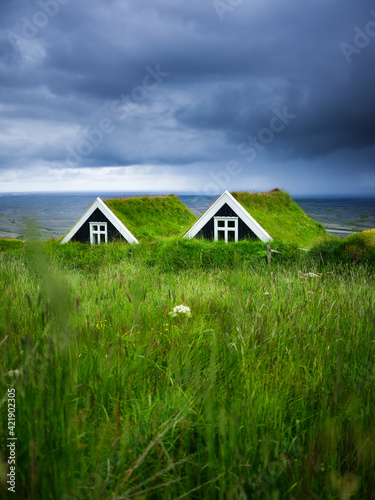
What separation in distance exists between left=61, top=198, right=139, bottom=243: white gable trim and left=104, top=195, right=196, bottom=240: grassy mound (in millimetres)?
387

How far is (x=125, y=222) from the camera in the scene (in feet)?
49.7

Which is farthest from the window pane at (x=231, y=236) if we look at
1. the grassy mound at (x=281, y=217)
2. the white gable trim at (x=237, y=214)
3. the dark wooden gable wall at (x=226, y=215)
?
the grassy mound at (x=281, y=217)

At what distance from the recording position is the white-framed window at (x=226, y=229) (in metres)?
14.0

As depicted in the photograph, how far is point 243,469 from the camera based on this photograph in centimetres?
140

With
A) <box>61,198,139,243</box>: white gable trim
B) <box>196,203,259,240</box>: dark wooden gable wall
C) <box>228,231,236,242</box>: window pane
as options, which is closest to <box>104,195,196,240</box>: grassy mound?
<box>61,198,139,243</box>: white gable trim

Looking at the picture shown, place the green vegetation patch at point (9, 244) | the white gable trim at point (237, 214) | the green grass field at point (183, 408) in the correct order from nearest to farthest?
1. the green grass field at point (183, 408)
2. the white gable trim at point (237, 214)
3. the green vegetation patch at point (9, 244)

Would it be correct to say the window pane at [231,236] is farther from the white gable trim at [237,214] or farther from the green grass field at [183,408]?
the green grass field at [183,408]

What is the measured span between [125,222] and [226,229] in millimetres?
4730

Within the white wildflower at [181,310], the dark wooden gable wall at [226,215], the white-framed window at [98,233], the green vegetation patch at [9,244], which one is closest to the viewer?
the white wildflower at [181,310]

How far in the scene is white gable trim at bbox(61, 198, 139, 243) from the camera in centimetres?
1456

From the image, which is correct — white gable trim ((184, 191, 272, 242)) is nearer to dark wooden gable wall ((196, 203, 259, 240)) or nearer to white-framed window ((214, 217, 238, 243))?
dark wooden gable wall ((196, 203, 259, 240))

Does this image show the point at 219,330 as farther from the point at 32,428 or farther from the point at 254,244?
the point at 254,244

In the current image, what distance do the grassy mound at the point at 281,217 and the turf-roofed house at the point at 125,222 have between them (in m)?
3.44

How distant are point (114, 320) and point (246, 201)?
1308 cm
